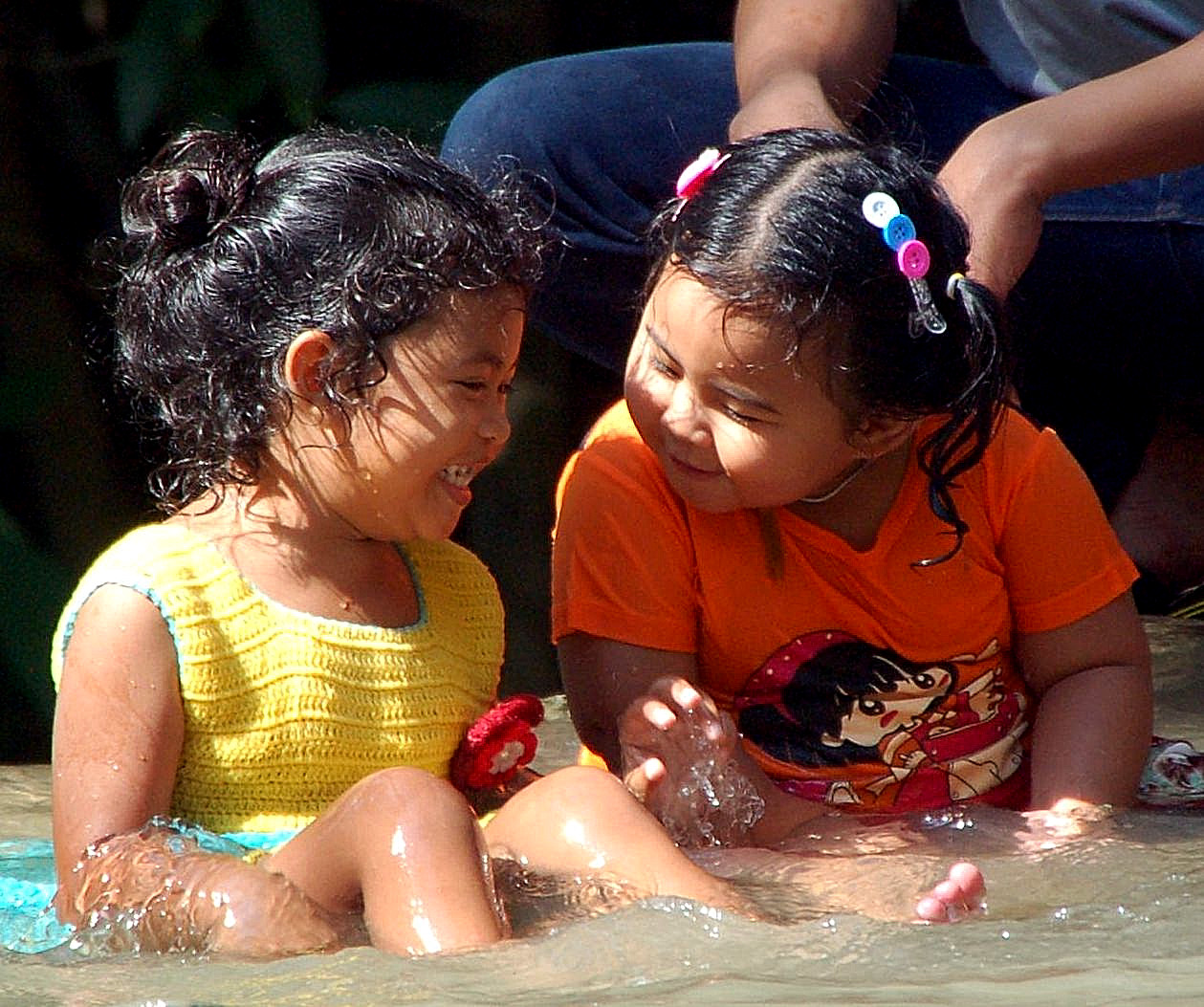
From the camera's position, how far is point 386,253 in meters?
2.31

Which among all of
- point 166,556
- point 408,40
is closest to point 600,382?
point 408,40

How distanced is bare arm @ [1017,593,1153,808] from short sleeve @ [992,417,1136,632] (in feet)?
0.09

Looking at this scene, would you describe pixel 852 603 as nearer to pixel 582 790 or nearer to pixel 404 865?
pixel 582 790

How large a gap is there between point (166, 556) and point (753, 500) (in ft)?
2.43

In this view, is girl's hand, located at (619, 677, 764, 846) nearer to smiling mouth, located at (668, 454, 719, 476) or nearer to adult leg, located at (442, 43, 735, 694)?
smiling mouth, located at (668, 454, 719, 476)

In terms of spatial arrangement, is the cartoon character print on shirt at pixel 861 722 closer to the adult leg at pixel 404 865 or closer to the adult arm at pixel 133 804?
the adult leg at pixel 404 865

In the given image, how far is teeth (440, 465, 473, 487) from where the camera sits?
236cm

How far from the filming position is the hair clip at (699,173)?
2.60 meters

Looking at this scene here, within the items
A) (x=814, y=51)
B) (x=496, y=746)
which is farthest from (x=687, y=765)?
(x=814, y=51)

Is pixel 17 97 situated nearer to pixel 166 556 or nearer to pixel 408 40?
pixel 408 40

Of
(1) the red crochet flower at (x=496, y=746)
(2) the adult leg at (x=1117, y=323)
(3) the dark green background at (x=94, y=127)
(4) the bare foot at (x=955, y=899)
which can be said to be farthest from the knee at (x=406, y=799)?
(3) the dark green background at (x=94, y=127)

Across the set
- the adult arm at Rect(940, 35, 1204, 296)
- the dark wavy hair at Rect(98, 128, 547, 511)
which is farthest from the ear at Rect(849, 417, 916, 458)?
the dark wavy hair at Rect(98, 128, 547, 511)

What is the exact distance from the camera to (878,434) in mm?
2590

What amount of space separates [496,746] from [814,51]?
45.1 inches
